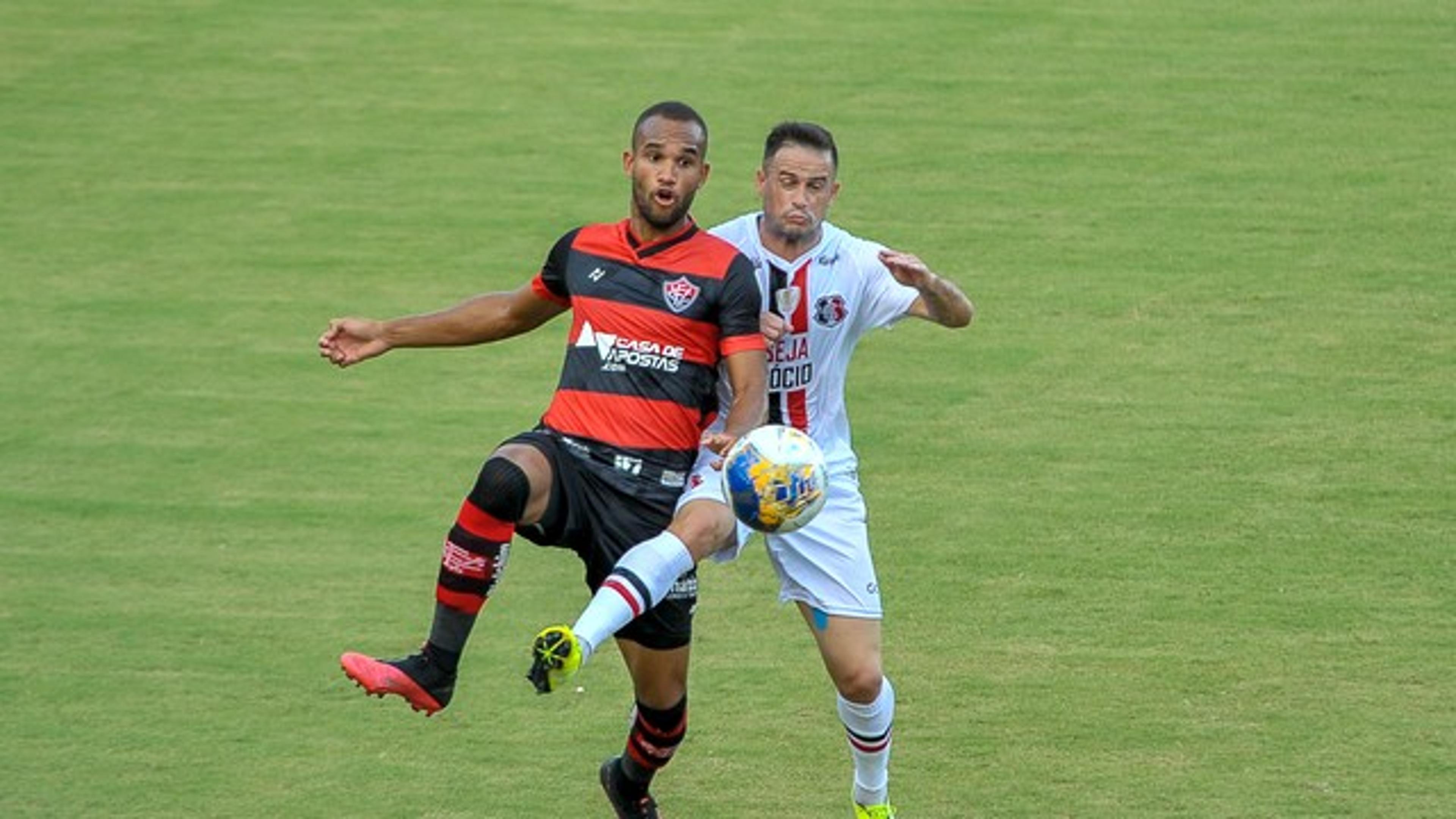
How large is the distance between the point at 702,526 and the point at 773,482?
19.0 inches

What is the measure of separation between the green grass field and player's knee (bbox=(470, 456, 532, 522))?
1.76 metres

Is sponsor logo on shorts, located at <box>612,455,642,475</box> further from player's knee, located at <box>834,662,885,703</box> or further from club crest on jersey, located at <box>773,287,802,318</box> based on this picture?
player's knee, located at <box>834,662,885,703</box>

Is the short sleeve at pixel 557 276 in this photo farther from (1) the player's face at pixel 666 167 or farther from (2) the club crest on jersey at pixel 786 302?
(2) the club crest on jersey at pixel 786 302

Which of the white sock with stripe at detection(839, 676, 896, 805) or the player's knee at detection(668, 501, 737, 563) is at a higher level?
the player's knee at detection(668, 501, 737, 563)

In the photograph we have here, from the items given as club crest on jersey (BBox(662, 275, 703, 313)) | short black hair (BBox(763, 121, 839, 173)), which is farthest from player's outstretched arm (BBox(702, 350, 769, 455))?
short black hair (BBox(763, 121, 839, 173))

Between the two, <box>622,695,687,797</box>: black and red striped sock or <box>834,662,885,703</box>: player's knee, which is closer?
<box>834,662,885,703</box>: player's knee

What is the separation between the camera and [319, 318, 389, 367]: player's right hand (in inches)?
341

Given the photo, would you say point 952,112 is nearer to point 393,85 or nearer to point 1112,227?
point 1112,227

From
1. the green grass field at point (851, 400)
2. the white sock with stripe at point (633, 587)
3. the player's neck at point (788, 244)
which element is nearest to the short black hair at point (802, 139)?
the player's neck at point (788, 244)

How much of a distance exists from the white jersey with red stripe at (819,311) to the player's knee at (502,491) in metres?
1.23

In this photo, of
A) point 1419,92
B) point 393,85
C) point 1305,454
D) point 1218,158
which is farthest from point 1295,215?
point 393,85

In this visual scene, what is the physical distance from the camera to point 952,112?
1742cm

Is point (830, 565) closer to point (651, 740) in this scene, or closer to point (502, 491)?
point (651, 740)

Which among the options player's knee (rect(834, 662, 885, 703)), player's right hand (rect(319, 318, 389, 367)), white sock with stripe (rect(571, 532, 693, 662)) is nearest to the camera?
white sock with stripe (rect(571, 532, 693, 662))
